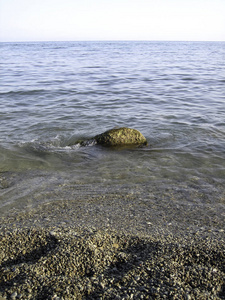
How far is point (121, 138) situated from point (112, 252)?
4226 mm

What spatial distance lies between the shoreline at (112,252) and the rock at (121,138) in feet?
9.40

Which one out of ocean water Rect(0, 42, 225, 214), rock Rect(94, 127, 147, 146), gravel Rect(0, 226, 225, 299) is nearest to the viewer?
gravel Rect(0, 226, 225, 299)

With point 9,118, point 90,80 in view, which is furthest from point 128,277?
point 90,80

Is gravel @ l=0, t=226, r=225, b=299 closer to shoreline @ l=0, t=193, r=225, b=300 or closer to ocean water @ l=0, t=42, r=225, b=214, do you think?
shoreline @ l=0, t=193, r=225, b=300

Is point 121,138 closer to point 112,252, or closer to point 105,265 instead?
point 112,252

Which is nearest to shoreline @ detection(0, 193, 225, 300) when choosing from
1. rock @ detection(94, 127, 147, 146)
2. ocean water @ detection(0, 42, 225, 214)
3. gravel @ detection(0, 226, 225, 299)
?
gravel @ detection(0, 226, 225, 299)

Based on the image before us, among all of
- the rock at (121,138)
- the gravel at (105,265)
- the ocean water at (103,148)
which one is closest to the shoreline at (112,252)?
the gravel at (105,265)

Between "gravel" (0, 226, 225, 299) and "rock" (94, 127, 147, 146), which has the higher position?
"rock" (94, 127, 147, 146)

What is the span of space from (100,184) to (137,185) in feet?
2.29

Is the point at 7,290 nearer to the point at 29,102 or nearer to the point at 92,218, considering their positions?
the point at 92,218

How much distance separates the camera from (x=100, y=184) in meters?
5.28

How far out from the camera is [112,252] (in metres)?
3.27

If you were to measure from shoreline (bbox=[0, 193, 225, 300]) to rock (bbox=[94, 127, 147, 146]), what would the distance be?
2.87 metres

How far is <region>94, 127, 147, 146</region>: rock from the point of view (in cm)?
720
